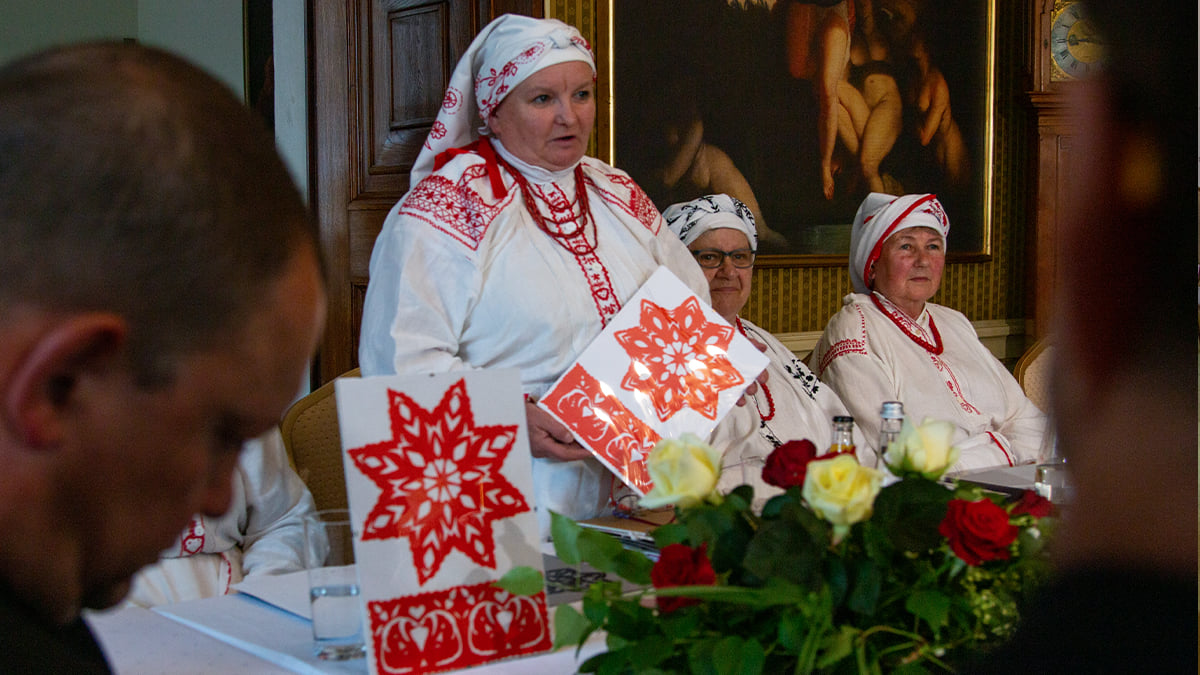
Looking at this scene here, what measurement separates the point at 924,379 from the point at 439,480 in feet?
9.88

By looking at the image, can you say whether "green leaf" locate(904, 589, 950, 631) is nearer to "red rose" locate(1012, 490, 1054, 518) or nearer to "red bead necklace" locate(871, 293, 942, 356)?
"red rose" locate(1012, 490, 1054, 518)

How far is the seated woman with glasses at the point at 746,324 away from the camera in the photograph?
139 inches

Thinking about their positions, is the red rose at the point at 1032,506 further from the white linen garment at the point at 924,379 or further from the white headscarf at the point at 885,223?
the white headscarf at the point at 885,223

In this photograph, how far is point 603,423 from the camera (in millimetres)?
2350

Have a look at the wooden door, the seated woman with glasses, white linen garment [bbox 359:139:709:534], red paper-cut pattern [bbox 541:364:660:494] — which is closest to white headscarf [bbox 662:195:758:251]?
the seated woman with glasses

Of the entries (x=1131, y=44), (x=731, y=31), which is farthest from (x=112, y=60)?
(x=731, y=31)

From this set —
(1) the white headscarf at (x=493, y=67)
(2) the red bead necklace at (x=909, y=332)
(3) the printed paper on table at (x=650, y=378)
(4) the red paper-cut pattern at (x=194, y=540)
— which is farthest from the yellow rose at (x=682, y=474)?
(2) the red bead necklace at (x=909, y=332)

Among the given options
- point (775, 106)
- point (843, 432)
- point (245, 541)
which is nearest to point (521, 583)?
point (843, 432)

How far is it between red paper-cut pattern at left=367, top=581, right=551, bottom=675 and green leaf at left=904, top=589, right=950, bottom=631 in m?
0.47

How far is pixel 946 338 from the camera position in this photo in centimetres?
430

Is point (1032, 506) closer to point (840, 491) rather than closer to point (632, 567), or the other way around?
point (840, 491)

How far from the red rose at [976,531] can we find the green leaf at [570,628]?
0.33 m

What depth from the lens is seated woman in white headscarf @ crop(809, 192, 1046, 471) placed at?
3875mm

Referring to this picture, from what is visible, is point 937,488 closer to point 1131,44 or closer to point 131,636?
point 1131,44
